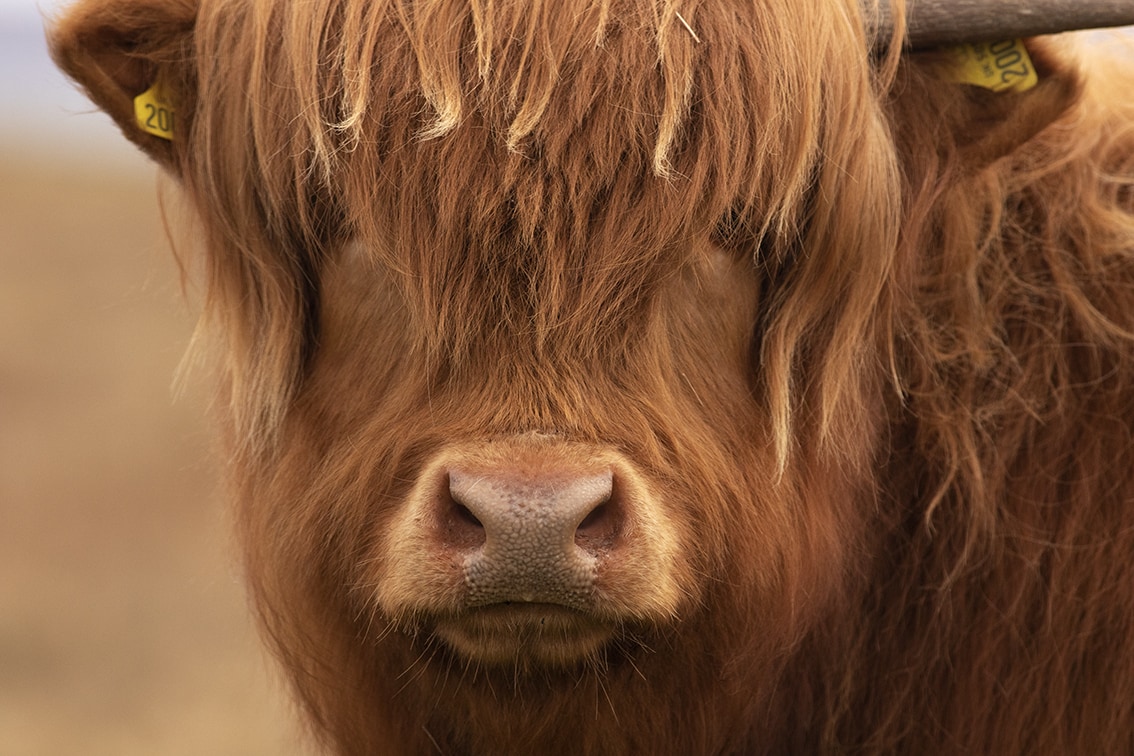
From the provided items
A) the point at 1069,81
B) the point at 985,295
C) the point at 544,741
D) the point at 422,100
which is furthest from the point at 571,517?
the point at 1069,81

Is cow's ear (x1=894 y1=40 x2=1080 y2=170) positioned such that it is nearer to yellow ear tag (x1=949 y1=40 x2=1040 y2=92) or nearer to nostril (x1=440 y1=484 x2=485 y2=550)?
yellow ear tag (x1=949 y1=40 x2=1040 y2=92)

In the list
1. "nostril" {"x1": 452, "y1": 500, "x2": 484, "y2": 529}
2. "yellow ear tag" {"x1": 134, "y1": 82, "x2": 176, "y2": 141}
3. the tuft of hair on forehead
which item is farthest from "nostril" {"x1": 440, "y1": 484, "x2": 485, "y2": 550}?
"yellow ear tag" {"x1": 134, "y1": 82, "x2": 176, "y2": 141}

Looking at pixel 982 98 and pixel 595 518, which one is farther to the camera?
pixel 982 98

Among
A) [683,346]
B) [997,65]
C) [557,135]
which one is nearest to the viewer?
[557,135]

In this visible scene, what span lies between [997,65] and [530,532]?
1.16 m

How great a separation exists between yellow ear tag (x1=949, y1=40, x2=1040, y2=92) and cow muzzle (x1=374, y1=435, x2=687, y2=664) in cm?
94

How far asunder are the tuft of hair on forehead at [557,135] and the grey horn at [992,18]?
0.28ft

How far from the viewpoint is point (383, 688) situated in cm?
224

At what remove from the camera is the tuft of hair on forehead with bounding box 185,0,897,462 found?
1.97 meters

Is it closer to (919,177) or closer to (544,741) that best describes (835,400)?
(919,177)

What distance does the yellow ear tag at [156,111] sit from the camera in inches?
90.0

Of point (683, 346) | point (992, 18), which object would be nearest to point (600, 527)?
point (683, 346)

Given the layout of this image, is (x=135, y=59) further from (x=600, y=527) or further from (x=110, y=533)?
(x=110, y=533)

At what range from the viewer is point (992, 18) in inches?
83.1
